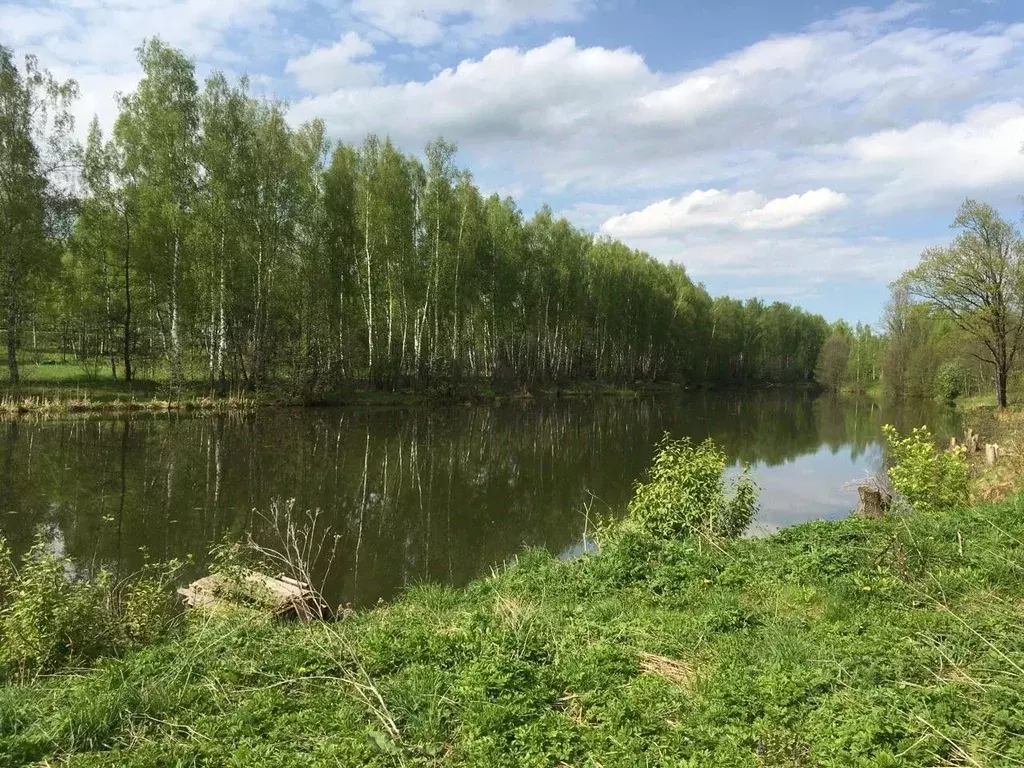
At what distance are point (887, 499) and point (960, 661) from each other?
25.1 feet

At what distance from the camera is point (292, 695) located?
5.02 metres

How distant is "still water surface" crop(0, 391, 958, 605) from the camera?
1195 centimetres

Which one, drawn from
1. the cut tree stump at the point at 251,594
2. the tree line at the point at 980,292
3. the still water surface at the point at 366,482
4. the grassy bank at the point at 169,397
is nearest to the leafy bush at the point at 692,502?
the still water surface at the point at 366,482

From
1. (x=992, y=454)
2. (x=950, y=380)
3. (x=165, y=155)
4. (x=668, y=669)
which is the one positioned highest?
(x=165, y=155)

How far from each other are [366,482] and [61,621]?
1192 cm

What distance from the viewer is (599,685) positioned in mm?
4902

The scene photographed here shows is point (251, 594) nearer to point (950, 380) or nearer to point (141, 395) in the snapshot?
point (141, 395)

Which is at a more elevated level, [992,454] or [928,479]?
[928,479]

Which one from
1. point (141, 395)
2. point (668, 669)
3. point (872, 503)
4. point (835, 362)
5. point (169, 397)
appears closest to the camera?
point (668, 669)

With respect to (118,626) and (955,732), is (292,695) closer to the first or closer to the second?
(118,626)

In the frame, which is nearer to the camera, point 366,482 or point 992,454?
point 992,454

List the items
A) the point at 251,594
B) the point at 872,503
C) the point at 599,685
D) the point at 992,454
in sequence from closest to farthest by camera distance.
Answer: the point at 599,685
the point at 251,594
the point at 872,503
the point at 992,454

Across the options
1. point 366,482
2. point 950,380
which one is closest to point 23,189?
point 366,482

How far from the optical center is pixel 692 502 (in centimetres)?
1059
